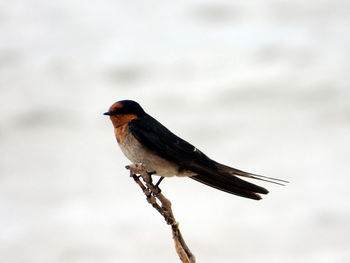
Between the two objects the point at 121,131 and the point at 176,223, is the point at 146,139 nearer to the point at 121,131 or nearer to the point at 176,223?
the point at 121,131

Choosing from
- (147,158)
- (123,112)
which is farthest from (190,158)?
(123,112)

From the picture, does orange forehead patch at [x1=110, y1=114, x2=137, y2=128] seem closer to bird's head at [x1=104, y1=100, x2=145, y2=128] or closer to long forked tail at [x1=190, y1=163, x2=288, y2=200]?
bird's head at [x1=104, y1=100, x2=145, y2=128]

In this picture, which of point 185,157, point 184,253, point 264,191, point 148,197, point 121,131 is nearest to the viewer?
point 184,253

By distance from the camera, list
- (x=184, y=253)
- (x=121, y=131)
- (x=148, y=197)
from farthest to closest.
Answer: (x=121, y=131) → (x=148, y=197) → (x=184, y=253)

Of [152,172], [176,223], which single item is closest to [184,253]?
[176,223]

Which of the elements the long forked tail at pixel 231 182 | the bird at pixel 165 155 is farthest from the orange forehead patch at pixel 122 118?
the long forked tail at pixel 231 182

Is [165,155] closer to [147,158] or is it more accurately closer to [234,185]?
[147,158]

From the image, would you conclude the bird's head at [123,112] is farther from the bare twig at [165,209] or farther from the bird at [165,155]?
the bare twig at [165,209]
